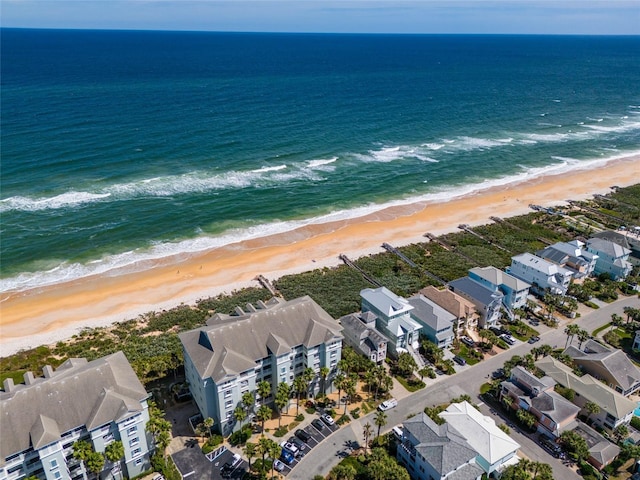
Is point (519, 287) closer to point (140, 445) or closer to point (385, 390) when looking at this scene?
point (385, 390)

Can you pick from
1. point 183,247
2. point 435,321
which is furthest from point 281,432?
point 183,247

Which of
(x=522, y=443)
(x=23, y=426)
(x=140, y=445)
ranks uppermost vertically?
(x=23, y=426)

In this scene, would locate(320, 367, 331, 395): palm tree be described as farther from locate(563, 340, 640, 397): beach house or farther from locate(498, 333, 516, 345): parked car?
locate(563, 340, 640, 397): beach house

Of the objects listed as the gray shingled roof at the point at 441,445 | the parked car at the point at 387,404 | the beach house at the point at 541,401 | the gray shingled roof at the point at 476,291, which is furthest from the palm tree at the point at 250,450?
the gray shingled roof at the point at 476,291

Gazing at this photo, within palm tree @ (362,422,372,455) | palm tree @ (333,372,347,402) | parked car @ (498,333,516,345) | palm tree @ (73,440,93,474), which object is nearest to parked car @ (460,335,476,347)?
parked car @ (498,333,516,345)

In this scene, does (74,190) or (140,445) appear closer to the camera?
(140,445)

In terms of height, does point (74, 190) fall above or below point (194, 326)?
above

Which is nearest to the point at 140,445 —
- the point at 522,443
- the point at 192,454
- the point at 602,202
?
the point at 192,454

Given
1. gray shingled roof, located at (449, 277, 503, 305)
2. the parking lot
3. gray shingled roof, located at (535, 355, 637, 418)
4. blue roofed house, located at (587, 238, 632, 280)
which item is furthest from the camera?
blue roofed house, located at (587, 238, 632, 280)
